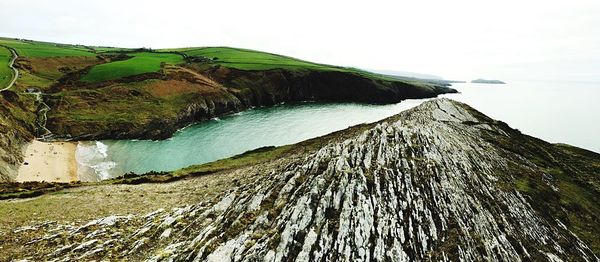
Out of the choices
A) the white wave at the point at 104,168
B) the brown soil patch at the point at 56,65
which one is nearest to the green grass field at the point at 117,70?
the brown soil patch at the point at 56,65

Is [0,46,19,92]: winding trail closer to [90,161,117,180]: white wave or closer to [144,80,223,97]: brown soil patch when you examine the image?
[144,80,223,97]: brown soil patch

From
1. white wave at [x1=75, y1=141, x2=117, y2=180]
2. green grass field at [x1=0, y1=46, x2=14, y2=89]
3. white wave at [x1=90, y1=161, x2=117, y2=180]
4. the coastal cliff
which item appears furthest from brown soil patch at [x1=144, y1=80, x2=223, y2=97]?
white wave at [x1=90, y1=161, x2=117, y2=180]

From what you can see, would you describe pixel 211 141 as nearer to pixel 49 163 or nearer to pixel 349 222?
pixel 49 163

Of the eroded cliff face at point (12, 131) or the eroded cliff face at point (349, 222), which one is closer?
the eroded cliff face at point (349, 222)

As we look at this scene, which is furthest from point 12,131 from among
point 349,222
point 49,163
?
point 349,222

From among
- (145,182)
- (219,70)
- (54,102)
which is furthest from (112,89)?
(145,182)

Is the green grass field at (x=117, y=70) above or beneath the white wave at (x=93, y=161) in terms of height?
above

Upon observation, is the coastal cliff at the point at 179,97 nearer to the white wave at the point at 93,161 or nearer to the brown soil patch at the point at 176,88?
the brown soil patch at the point at 176,88
